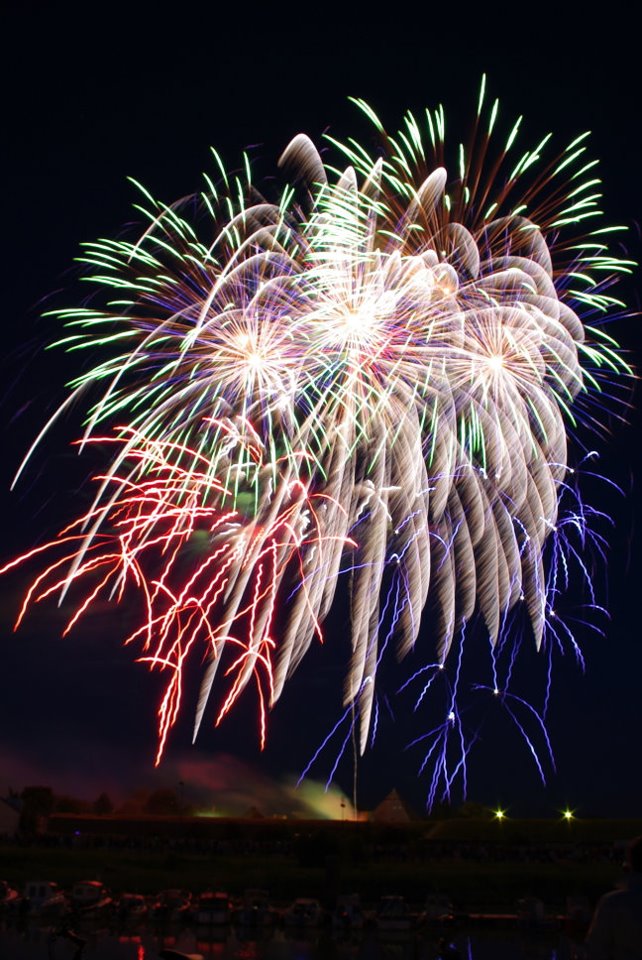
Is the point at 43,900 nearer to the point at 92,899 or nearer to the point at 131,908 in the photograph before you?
the point at 92,899

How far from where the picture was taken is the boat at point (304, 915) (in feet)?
99.6

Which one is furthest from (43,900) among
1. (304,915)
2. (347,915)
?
(347,915)

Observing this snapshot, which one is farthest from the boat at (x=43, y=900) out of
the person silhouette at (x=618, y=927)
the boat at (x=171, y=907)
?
the person silhouette at (x=618, y=927)

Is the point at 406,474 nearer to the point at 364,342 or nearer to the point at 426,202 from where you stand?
the point at 364,342

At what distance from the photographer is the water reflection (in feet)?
75.5

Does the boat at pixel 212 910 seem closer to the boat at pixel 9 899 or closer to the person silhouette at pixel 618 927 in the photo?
the boat at pixel 9 899

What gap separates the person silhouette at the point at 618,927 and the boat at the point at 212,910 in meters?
27.8

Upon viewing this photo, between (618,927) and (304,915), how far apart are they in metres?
27.9

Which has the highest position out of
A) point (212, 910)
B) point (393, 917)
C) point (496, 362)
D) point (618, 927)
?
point (496, 362)

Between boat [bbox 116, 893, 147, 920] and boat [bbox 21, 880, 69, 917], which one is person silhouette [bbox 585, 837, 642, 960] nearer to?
boat [bbox 21, 880, 69, 917]

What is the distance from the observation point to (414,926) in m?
30.5

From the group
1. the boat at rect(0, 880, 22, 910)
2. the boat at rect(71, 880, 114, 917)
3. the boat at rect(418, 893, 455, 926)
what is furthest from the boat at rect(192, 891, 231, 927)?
the boat at rect(418, 893, 455, 926)

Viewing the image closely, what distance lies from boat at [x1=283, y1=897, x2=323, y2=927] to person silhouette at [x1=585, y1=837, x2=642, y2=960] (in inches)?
1080

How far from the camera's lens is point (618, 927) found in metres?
4.81
